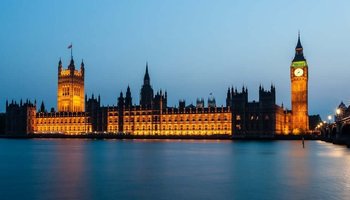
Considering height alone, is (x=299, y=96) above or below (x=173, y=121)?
above

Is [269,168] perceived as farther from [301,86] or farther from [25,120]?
[25,120]

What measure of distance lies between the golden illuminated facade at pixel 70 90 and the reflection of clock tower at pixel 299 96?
8085 cm

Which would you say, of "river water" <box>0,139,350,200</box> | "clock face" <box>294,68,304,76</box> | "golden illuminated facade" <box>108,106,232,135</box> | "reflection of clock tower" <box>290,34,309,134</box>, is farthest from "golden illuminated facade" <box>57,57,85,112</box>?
"river water" <box>0,139,350,200</box>

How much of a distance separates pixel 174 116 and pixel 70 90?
51.8 m

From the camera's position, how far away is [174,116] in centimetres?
14862

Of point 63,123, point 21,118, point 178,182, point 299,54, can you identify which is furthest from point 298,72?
point 178,182

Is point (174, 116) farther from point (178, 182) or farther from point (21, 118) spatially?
point (178, 182)

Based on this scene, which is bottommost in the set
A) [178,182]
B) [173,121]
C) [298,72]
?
[178,182]

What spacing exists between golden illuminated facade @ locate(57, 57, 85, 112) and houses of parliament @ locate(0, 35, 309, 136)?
0.42 m

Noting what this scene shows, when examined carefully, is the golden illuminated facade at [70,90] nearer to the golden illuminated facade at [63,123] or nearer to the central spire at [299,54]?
the golden illuminated facade at [63,123]

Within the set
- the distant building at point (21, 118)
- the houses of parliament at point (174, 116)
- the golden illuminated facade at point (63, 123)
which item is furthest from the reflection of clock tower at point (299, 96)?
the distant building at point (21, 118)

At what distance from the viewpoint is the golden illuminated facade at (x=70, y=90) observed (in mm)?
180750

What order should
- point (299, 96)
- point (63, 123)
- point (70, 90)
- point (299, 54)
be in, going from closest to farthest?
point (299, 96), point (299, 54), point (63, 123), point (70, 90)

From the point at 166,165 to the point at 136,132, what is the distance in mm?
113436
